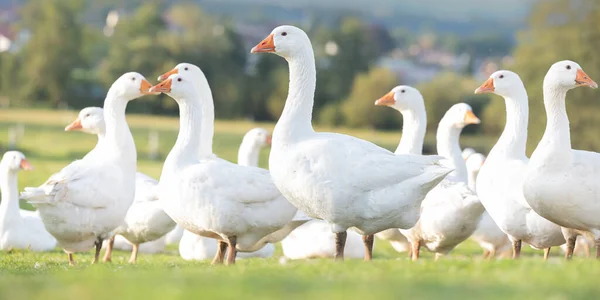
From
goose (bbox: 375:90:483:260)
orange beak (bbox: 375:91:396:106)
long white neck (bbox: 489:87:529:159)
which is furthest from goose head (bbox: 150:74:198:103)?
long white neck (bbox: 489:87:529:159)

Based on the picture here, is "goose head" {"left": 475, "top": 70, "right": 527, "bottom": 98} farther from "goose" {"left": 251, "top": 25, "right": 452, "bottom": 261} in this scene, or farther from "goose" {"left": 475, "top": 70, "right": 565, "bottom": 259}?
"goose" {"left": 251, "top": 25, "right": 452, "bottom": 261}

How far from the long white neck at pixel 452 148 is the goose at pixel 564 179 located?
3.17 m

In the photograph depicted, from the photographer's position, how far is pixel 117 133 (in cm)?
1511

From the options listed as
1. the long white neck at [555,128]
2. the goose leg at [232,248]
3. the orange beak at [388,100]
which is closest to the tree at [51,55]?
the orange beak at [388,100]

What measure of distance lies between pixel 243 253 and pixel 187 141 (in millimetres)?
4465

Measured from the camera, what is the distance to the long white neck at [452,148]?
625 inches

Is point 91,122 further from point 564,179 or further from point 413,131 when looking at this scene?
point 564,179

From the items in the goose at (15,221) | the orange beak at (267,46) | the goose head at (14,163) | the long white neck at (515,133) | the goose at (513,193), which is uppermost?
the orange beak at (267,46)

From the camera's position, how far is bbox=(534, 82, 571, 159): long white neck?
12312 mm

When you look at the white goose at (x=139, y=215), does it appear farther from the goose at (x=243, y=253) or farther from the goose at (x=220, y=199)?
the goose at (x=220, y=199)

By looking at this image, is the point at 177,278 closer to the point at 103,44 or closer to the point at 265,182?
the point at 265,182

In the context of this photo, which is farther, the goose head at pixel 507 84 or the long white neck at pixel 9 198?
the long white neck at pixel 9 198

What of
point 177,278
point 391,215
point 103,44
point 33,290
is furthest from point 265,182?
point 103,44

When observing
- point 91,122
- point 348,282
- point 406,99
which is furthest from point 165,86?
point 348,282
